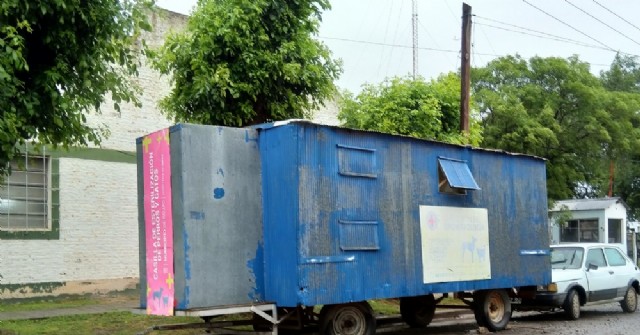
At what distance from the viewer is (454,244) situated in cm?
1134

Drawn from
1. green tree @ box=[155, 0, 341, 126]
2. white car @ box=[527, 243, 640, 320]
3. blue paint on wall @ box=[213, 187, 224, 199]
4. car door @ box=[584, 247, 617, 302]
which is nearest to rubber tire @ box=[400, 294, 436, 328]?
white car @ box=[527, 243, 640, 320]

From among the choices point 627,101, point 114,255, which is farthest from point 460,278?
point 627,101

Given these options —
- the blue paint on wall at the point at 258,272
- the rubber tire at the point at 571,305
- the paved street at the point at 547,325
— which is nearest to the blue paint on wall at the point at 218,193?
the blue paint on wall at the point at 258,272

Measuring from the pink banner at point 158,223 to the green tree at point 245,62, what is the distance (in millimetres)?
3047

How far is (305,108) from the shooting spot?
1316cm

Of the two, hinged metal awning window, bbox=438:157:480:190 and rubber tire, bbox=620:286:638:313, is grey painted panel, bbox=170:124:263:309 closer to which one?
hinged metal awning window, bbox=438:157:480:190

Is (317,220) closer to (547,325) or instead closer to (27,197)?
(547,325)

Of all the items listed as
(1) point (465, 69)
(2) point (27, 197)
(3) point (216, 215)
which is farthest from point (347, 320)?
(2) point (27, 197)

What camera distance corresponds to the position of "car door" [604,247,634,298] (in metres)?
15.9

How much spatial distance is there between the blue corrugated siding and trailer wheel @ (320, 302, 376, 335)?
272 millimetres

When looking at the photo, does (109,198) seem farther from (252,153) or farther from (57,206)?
(252,153)

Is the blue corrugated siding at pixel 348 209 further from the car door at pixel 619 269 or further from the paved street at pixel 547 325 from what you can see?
the car door at pixel 619 269

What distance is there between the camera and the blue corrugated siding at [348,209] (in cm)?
890

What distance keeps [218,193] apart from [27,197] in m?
8.36
